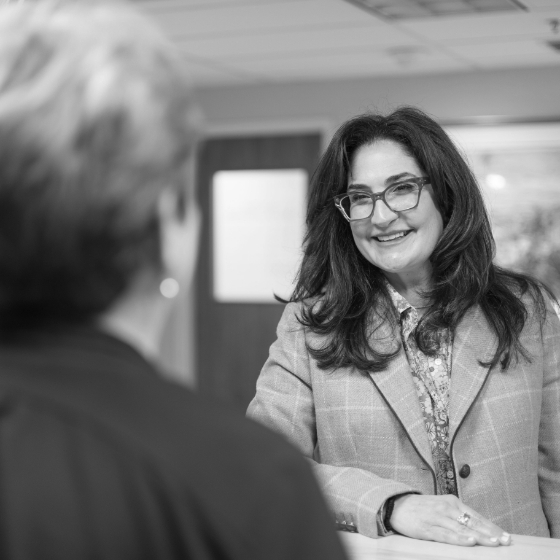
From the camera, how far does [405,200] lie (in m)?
1.61

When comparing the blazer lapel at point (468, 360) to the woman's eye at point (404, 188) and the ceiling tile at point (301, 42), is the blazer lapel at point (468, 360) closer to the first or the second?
the woman's eye at point (404, 188)

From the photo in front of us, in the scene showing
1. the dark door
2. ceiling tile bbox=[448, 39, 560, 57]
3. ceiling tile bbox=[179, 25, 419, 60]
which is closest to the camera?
ceiling tile bbox=[179, 25, 419, 60]

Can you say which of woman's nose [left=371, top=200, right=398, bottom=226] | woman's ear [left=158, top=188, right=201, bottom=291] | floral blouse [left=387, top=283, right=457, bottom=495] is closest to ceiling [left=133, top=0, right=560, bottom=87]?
woman's nose [left=371, top=200, right=398, bottom=226]

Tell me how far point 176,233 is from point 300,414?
3.37ft

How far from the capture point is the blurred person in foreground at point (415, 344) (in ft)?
4.92

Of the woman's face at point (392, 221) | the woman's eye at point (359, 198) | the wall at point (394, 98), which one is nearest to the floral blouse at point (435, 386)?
the woman's face at point (392, 221)

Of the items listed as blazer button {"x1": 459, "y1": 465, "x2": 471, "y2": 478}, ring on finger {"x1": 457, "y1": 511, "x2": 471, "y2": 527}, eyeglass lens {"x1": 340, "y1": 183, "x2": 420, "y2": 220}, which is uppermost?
eyeglass lens {"x1": 340, "y1": 183, "x2": 420, "y2": 220}

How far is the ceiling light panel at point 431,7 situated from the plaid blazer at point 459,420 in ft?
6.87

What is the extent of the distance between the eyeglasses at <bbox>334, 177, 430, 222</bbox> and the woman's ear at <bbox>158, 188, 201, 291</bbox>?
1036 millimetres

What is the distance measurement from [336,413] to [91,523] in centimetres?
109

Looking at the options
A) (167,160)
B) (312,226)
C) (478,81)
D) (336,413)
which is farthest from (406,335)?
(478,81)

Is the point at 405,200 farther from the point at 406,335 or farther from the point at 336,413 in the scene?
the point at 336,413

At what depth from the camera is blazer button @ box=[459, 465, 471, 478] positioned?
1473 mm

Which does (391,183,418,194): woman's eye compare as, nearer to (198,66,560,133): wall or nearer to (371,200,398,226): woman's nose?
(371,200,398,226): woman's nose
